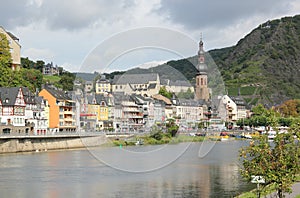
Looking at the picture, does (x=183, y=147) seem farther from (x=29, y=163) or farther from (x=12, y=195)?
(x=12, y=195)

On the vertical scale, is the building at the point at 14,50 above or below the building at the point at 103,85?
above

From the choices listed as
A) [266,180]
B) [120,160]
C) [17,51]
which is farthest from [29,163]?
[17,51]

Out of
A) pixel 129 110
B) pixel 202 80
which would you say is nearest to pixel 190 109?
pixel 202 80

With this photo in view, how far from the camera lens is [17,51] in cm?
8825

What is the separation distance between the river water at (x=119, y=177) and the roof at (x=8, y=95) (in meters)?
19.3

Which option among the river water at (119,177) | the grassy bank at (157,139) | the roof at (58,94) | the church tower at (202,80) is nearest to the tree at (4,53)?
the roof at (58,94)

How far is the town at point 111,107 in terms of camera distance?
40.1m

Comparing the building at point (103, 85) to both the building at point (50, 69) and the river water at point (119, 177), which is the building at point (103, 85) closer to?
the river water at point (119, 177)

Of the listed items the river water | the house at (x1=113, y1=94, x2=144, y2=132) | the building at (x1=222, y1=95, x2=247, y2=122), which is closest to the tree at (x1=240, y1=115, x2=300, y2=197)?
the river water

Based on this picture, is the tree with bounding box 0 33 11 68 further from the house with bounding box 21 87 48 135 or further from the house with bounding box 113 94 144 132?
the house with bounding box 113 94 144 132

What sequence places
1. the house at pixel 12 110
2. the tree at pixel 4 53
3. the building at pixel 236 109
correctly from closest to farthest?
1. the house at pixel 12 110
2. the tree at pixel 4 53
3. the building at pixel 236 109

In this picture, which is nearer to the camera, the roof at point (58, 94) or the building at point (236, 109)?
the roof at point (58, 94)

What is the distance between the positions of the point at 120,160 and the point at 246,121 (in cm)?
8314

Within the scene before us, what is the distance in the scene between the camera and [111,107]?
4588 centimetres
